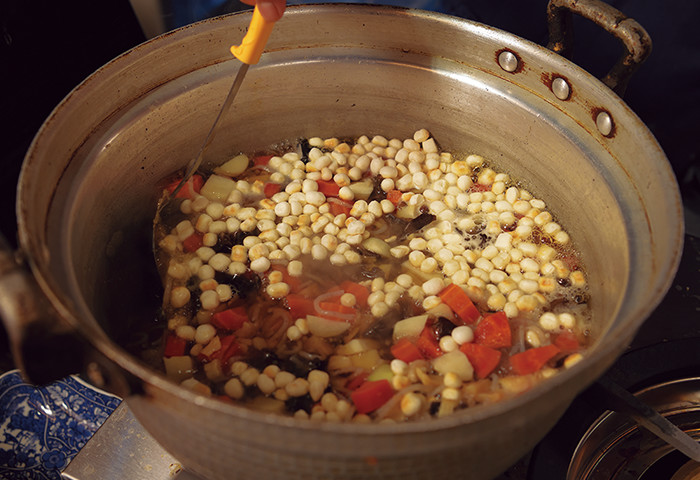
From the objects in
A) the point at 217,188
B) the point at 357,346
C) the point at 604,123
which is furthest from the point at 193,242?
the point at 604,123

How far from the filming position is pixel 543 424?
87cm

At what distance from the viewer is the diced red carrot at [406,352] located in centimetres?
119

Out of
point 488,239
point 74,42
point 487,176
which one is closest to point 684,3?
point 487,176

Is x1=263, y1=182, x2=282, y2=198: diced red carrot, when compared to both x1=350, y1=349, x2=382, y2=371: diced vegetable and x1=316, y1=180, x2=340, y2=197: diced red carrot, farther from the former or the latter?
x1=350, y1=349, x2=382, y2=371: diced vegetable

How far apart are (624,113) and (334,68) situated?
69cm

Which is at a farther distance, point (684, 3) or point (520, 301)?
point (684, 3)

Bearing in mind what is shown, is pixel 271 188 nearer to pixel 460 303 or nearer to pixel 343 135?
pixel 343 135

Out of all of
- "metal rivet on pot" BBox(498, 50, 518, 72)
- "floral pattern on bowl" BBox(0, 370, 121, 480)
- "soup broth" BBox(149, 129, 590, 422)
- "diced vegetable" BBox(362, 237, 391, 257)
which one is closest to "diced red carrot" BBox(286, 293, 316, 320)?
"soup broth" BBox(149, 129, 590, 422)

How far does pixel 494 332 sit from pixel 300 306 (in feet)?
1.38

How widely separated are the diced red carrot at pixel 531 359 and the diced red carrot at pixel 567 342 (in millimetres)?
39

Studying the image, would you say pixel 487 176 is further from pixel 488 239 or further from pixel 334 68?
pixel 334 68

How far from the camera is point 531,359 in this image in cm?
118

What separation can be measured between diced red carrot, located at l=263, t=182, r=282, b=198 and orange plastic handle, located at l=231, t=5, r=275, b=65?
421mm

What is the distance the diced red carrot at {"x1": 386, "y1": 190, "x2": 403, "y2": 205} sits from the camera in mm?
1551
